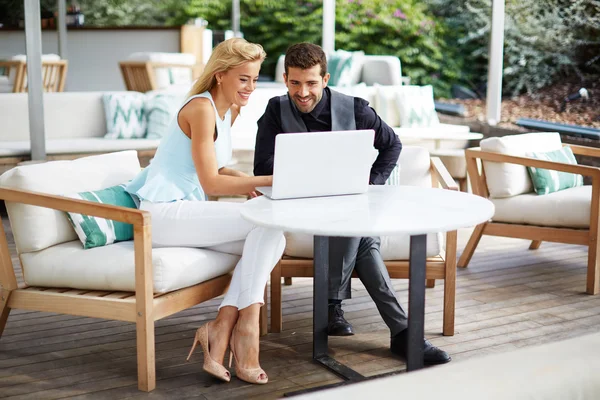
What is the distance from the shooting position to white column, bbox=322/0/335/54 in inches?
385

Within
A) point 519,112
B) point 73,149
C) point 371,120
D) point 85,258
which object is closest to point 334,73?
point 519,112

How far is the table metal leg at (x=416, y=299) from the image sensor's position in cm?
253

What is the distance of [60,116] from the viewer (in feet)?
20.6

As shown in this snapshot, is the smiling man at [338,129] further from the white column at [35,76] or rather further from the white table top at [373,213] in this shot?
the white column at [35,76]

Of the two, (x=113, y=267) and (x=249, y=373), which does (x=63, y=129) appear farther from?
(x=249, y=373)

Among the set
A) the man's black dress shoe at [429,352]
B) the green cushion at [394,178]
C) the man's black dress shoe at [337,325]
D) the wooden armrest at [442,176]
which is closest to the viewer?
the man's black dress shoe at [429,352]

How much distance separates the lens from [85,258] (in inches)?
113

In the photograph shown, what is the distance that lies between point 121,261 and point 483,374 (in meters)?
1.98

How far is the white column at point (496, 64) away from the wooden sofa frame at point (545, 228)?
3436mm

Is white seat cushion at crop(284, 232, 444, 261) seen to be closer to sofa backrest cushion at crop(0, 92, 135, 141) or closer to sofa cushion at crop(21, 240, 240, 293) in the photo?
sofa cushion at crop(21, 240, 240, 293)

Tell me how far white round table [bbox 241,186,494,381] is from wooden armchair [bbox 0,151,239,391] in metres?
0.38

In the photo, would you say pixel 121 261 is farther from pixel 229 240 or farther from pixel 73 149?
pixel 73 149

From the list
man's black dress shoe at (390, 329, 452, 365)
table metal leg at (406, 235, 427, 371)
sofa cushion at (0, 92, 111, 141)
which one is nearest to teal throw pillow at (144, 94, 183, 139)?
sofa cushion at (0, 92, 111, 141)

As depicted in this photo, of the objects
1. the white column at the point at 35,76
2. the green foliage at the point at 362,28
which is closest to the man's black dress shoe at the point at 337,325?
the white column at the point at 35,76
